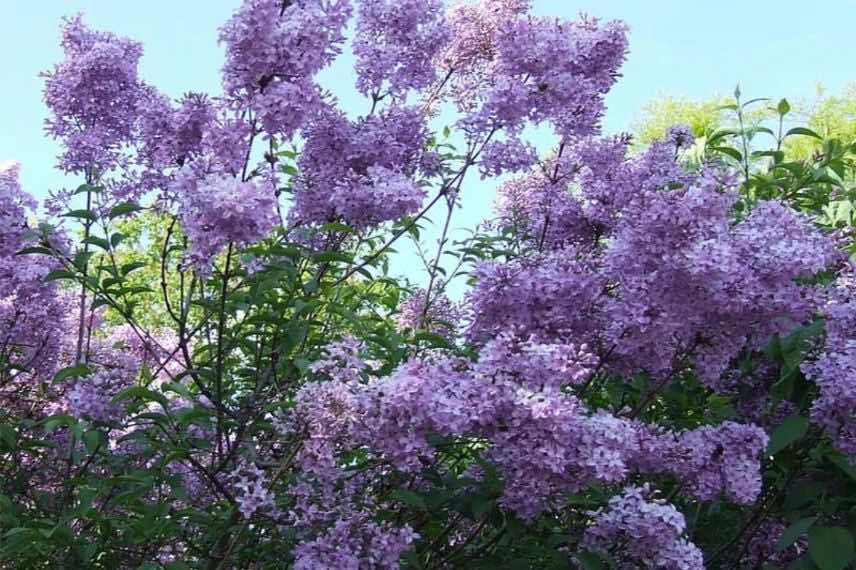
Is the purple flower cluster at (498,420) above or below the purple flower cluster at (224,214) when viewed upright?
below

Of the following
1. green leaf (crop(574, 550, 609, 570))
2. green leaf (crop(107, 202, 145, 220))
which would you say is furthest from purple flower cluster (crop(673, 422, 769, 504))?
green leaf (crop(107, 202, 145, 220))

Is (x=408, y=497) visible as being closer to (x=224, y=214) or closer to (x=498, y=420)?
(x=498, y=420)

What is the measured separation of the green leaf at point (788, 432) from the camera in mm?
3443

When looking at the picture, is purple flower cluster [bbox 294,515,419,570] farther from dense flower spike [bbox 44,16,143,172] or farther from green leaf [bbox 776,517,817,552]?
dense flower spike [bbox 44,16,143,172]

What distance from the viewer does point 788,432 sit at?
346cm

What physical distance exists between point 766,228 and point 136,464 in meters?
3.12

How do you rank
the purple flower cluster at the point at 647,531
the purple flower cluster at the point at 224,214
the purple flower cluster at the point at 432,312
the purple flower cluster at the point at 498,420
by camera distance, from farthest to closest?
the purple flower cluster at the point at 432,312
the purple flower cluster at the point at 224,214
the purple flower cluster at the point at 647,531
the purple flower cluster at the point at 498,420

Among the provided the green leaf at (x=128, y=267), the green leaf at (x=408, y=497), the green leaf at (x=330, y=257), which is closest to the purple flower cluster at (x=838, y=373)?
the green leaf at (x=408, y=497)

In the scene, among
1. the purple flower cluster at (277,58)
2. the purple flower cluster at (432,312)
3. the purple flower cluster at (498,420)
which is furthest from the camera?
the purple flower cluster at (432,312)

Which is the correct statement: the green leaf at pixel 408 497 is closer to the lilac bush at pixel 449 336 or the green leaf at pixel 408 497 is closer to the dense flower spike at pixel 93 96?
the lilac bush at pixel 449 336

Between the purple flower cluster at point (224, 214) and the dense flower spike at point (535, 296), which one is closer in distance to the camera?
the purple flower cluster at point (224, 214)

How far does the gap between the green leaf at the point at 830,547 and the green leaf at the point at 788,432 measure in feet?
1.03

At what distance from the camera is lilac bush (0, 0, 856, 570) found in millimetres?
3041

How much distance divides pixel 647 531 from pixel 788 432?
2.64 ft
